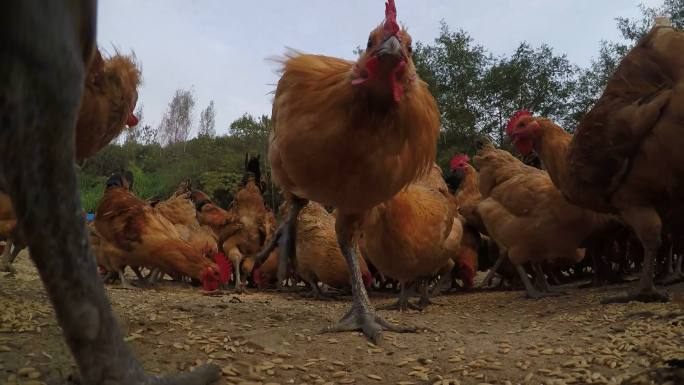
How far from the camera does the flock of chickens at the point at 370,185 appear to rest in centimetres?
105

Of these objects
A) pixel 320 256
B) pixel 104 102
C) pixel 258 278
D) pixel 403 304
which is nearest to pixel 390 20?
pixel 104 102

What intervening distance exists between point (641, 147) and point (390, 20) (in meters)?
2.22

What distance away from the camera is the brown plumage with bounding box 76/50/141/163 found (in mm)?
3588

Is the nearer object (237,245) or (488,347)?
(488,347)

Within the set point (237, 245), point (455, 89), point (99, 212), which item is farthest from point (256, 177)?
point (455, 89)

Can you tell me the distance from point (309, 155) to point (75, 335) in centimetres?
179

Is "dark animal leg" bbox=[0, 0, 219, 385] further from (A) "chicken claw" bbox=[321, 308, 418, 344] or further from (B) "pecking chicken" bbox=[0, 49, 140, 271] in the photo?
(B) "pecking chicken" bbox=[0, 49, 140, 271]

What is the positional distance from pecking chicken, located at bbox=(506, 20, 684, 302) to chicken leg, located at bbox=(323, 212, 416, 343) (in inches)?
75.5

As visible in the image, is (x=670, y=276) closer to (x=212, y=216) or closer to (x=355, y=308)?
(x=355, y=308)

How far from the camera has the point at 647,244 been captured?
3.66 metres

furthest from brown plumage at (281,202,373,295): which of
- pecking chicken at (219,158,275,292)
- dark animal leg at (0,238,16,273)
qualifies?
dark animal leg at (0,238,16,273)

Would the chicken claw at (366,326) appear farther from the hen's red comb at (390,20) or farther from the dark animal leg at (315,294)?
the dark animal leg at (315,294)

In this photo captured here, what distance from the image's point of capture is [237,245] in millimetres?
8297

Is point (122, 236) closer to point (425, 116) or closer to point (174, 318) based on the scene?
point (174, 318)
